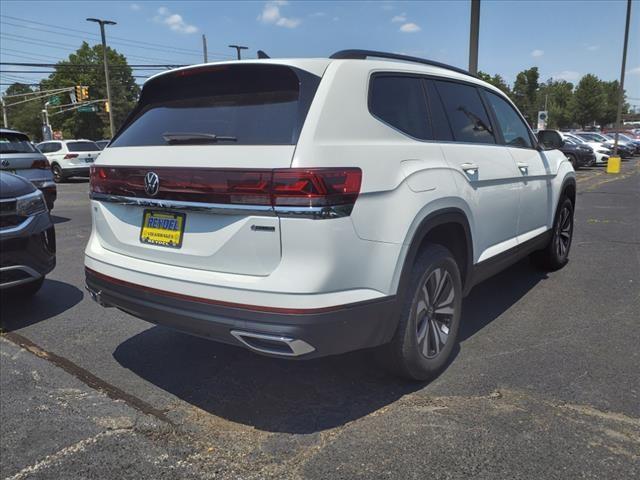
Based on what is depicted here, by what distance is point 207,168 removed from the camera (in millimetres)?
2602

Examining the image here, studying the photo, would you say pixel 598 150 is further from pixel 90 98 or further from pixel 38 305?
pixel 90 98

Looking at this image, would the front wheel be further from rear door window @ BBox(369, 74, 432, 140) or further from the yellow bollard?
the yellow bollard

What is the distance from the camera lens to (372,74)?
293cm

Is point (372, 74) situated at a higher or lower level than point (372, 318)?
higher

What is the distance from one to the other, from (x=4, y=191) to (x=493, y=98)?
4.07 meters

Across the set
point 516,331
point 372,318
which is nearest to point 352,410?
point 372,318

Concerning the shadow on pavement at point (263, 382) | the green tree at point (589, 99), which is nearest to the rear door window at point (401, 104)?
the shadow on pavement at point (263, 382)

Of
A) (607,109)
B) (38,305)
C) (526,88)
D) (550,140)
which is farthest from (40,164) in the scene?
(607,109)

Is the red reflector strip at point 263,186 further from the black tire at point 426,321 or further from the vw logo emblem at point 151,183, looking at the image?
the black tire at point 426,321

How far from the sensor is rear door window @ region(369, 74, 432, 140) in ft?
9.57

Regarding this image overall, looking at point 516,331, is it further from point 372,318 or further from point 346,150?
point 346,150

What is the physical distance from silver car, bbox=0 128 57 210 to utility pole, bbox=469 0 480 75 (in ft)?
26.8

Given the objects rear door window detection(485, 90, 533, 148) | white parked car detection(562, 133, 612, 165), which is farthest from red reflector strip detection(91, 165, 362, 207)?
white parked car detection(562, 133, 612, 165)

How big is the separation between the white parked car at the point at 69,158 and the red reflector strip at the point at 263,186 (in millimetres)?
20534
